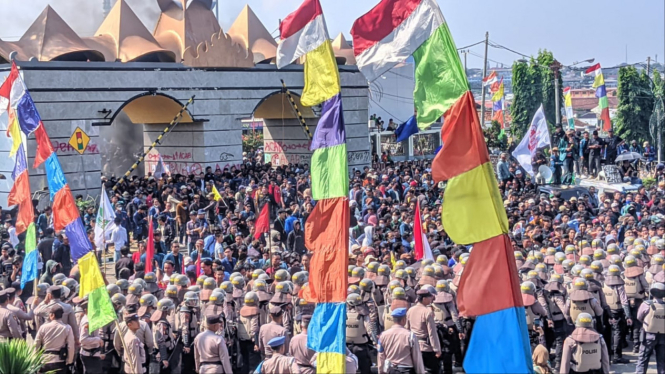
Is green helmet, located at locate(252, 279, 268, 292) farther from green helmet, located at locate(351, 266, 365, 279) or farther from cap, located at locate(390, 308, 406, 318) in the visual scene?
cap, located at locate(390, 308, 406, 318)

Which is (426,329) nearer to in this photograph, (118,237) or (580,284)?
(580,284)

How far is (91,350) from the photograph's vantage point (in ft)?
40.9

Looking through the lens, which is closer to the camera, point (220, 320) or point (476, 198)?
point (476, 198)

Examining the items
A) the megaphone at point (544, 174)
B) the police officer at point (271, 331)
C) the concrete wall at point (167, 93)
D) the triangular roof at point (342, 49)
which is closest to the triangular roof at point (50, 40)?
the concrete wall at point (167, 93)

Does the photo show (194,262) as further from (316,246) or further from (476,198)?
(476,198)

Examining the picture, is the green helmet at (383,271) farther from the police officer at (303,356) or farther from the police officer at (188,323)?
the police officer at (303,356)

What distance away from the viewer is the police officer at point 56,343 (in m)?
12.0

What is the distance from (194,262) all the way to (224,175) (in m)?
11.2

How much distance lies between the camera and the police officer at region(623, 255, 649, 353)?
49.0ft

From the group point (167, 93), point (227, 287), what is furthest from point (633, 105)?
point (227, 287)

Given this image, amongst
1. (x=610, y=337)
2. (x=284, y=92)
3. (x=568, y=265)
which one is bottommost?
(x=610, y=337)

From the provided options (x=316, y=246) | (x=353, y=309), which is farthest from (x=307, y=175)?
(x=316, y=246)

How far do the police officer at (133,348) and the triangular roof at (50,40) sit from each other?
1763 centimetres

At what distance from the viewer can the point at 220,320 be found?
40.2ft
